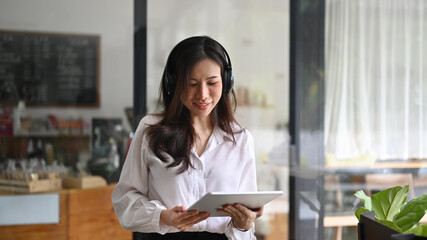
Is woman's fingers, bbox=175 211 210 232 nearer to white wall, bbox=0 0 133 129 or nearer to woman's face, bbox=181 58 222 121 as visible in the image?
woman's face, bbox=181 58 222 121

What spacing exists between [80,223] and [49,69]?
0.98m

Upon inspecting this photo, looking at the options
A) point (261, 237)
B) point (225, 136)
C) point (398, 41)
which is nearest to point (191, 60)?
point (225, 136)

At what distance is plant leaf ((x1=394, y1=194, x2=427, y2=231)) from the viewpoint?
4.23 feet

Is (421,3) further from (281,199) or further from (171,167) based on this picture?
(171,167)

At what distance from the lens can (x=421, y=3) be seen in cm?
371

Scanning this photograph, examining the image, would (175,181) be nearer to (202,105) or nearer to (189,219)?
(189,219)

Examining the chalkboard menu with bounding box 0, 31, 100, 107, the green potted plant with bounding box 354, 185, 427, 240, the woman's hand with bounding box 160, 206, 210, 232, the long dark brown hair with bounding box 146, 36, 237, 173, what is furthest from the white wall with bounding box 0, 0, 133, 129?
the green potted plant with bounding box 354, 185, 427, 240

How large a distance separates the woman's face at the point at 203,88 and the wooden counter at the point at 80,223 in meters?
1.55

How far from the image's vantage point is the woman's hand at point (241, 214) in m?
1.67

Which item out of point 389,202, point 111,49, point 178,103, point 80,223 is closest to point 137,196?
point 178,103

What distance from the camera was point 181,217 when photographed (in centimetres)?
167

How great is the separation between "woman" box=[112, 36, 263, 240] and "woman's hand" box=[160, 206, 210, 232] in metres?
0.01

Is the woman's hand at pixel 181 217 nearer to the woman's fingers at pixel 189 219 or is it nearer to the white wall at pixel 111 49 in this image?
the woman's fingers at pixel 189 219

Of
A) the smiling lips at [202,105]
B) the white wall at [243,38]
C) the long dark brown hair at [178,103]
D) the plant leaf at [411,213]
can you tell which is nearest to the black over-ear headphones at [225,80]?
the long dark brown hair at [178,103]
